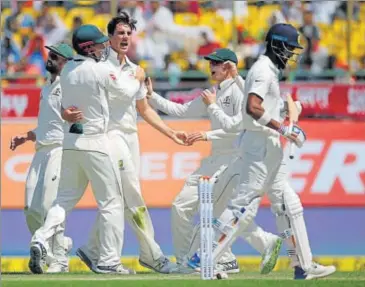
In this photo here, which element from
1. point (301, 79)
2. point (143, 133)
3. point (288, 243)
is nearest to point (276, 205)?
point (288, 243)

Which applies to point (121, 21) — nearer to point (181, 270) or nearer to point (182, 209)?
point (182, 209)

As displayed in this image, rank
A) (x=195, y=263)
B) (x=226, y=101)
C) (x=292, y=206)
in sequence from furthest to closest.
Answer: (x=226, y=101) → (x=195, y=263) → (x=292, y=206)

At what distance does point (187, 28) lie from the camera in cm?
2067

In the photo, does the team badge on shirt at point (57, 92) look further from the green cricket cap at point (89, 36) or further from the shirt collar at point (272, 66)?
the shirt collar at point (272, 66)

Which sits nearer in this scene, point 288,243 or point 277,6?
point 288,243

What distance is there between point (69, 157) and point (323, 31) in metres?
9.78

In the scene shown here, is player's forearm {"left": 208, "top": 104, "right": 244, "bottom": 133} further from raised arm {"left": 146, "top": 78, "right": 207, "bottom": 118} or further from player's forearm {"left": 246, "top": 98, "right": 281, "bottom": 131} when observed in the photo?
player's forearm {"left": 246, "top": 98, "right": 281, "bottom": 131}

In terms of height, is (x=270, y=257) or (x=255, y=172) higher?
(x=255, y=172)

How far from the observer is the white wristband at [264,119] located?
1066 cm

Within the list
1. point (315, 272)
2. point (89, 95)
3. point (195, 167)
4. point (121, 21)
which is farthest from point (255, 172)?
point (195, 167)

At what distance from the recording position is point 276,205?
11305 millimetres

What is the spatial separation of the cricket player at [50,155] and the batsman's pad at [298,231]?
2580 mm

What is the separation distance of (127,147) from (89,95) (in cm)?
79

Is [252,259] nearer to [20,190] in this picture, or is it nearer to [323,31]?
[20,190]
